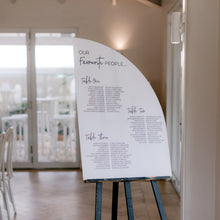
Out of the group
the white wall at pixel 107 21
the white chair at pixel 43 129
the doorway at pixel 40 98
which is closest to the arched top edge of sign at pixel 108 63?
the white wall at pixel 107 21

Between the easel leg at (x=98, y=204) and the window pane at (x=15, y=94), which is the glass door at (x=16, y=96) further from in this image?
the easel leg at (x=98, y=204)

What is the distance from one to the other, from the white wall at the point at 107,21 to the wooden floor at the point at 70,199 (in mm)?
2125

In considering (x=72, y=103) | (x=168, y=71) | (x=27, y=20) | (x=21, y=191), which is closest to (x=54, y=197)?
(x=21, y=191)

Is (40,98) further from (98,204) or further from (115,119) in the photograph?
(98,204)

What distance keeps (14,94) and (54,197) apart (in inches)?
97.0

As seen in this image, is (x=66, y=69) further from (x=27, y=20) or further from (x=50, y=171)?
(x=50, y=171)

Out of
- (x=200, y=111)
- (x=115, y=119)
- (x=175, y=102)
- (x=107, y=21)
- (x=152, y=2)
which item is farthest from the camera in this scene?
(x=107, y=21)

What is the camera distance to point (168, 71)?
514 centimetres

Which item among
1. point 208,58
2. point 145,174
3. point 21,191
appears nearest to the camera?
point 145,174

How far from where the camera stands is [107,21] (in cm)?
585

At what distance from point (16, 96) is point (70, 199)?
8.49 feet

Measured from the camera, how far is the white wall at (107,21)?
5820 mm

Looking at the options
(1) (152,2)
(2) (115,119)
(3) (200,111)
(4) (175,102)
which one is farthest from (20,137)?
(3) (200,111)

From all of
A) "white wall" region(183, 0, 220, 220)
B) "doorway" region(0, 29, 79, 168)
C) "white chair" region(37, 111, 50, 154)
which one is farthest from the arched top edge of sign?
"white chair" region(37, 111, 50, 154)
